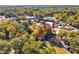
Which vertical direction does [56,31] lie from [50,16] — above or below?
below

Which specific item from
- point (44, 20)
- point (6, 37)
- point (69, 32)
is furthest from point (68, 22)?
point (6, 37)

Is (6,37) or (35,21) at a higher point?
(35,21)

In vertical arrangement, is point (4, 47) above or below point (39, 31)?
below

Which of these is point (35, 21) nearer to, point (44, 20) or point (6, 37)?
point (44, 20)
